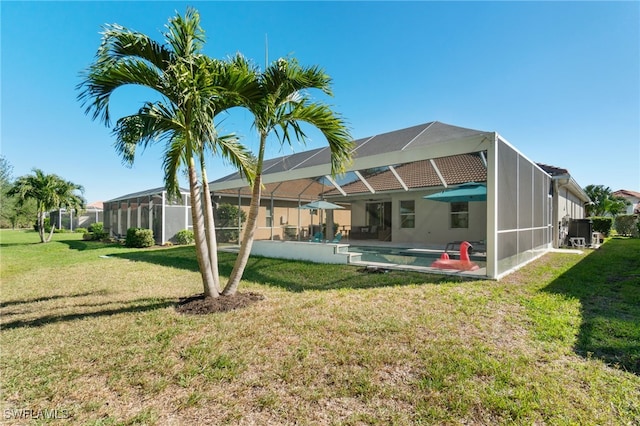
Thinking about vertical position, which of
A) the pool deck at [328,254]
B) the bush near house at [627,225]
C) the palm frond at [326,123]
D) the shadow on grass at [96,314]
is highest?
the palm frond at [326,123]

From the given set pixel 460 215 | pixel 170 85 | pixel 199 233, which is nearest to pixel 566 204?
pixel 460 215

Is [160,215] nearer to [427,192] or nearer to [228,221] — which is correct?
[228,221]

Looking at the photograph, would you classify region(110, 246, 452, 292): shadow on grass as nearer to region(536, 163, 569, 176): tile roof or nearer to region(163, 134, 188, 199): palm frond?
region(163, 134, 188, 199): palm frond

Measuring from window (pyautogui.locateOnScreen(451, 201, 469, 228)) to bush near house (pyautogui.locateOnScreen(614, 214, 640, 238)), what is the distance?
23727mm

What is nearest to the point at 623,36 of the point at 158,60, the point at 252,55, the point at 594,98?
the point at 594,98

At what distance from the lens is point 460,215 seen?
15.2 meters

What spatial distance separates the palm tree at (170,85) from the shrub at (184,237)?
15.3m

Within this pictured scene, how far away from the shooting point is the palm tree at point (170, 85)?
470 centimetres

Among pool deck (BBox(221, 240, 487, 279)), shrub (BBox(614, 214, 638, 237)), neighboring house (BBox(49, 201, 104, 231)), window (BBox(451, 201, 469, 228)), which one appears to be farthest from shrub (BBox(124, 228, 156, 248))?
shrub (BBox(614, 214, 638, 237))

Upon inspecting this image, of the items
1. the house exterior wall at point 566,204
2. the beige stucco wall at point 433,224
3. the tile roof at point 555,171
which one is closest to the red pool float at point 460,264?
the beige stucco wall at point 433,224

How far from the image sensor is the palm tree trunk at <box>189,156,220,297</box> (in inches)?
213

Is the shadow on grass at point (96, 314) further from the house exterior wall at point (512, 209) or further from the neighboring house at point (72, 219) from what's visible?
the neighboring house at point (72, 219)

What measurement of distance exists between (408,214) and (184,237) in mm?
14408

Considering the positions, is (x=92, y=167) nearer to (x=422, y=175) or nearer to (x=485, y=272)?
(x=422, y=175)
